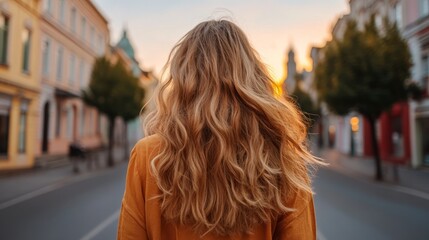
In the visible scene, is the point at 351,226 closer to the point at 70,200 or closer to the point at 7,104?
the point at 70,200

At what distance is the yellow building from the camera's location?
602 inches

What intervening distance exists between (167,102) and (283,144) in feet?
1.54

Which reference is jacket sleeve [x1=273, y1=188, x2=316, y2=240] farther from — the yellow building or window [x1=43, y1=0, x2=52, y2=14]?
window [x1=43, y1=0, x2=52, y2=14]

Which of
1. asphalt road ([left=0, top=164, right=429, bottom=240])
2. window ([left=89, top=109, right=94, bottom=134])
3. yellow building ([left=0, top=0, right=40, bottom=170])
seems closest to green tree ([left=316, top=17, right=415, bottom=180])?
asphalt road ([left=0, top=164, right=429, bottom=240])

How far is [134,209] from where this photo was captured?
1405mm

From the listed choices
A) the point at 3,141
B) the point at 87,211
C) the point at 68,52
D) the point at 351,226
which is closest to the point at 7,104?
the point at 3,141

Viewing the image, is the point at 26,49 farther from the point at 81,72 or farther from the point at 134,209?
the point at 134,209

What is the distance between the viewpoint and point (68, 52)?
20.9 m

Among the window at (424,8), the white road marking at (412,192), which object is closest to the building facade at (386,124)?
the window at (424,8)

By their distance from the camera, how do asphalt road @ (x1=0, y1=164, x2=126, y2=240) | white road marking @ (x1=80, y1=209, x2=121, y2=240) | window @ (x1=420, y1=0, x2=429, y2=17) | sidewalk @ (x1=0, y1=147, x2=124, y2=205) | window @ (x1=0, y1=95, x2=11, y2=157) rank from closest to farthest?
white road marking @ (x1=80, y1=209, x2=121, y2=240) < asphalt road @ (x1=0, y1=164, x2=126, y2=240) < sidewalk @ (x1=0, y1=147, x2=124, y2=205) < window @ (x1=0, y1=95, x2=11, y2=157) < window @ (x1=420, y1=0, x2=429, y2=17)

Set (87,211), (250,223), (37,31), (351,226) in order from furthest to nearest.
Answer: (37,31) → (87,211) → (351,226) → (250,223)

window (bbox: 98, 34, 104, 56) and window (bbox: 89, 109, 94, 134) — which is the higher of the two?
window (bbox: 98, 34, 104, 56)

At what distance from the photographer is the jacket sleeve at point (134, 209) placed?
4.59 feet

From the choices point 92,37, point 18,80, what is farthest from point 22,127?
point 92,37
